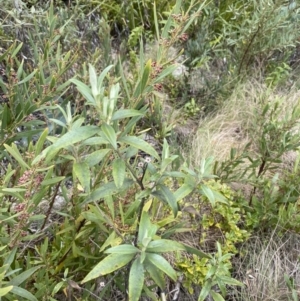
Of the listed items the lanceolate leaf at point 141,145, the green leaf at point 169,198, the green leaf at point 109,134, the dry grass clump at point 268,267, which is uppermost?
the green leaf at point 109,134

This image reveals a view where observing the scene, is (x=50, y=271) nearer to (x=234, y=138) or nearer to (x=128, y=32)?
(x=234, y=138)

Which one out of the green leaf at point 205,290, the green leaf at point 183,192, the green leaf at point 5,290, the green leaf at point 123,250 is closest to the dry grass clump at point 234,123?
the green leaf at point 205,290

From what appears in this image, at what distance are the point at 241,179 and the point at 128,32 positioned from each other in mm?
1523

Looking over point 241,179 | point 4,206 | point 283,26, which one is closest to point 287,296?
point 241,179

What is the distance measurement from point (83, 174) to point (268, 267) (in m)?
1.26

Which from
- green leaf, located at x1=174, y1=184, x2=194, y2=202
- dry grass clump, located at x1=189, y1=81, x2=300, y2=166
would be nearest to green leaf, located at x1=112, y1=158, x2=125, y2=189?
green leaf, located at x1=174, y1=184, x2=194, y2=202

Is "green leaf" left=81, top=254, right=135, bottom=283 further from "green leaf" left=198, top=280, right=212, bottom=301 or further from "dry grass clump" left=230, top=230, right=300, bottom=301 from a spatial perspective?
"dry grass clump" left=230, top=230, right=300, bottom=301

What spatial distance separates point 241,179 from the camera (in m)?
2.02

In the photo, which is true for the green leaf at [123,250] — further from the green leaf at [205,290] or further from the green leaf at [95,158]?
the green leaf at [205,290]

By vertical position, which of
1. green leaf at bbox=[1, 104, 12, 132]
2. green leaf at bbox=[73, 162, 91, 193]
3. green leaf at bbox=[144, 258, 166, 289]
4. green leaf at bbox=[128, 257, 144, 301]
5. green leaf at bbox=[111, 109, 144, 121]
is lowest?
green leaf at bbox=[144, 258, 166, 289]

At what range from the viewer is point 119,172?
956 millimetres

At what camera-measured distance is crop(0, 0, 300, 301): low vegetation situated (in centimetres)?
104

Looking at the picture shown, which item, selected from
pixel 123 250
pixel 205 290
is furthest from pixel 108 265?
pixel 205 290

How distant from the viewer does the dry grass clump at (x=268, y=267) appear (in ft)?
6.16
